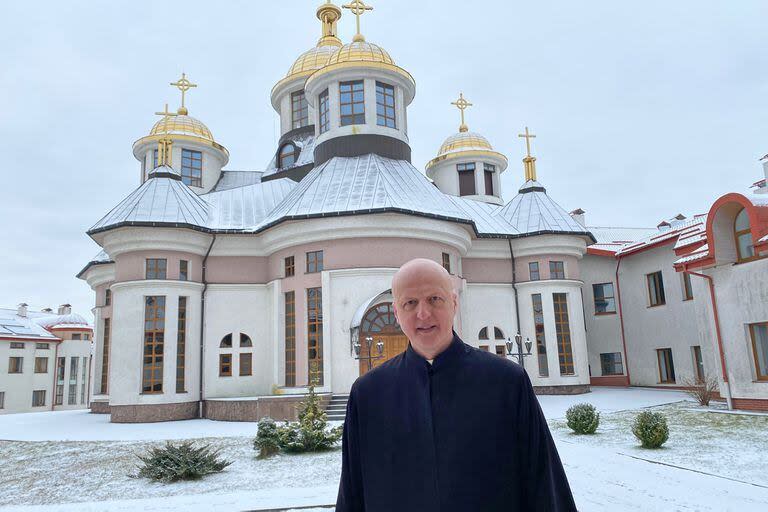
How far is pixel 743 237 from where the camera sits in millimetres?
14008

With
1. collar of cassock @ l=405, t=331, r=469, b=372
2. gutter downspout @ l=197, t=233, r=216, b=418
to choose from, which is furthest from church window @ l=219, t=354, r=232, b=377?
collar of cassock @ l=405, t=331, r=469, b=372

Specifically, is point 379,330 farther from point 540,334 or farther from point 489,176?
point 489,176

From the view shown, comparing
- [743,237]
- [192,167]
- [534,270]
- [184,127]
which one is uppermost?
[184,127]

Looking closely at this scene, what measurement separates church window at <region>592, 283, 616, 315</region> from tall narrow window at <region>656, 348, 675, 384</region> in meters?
2.63

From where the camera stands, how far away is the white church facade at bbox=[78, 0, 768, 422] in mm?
16875

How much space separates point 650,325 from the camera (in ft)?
74.0

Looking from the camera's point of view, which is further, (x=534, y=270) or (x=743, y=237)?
(x=534, y=270)

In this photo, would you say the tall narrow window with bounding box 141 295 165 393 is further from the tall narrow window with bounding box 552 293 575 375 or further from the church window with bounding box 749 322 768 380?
the church window with bounding box 749 322 768 380

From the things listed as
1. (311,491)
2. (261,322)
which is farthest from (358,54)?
(311,491)

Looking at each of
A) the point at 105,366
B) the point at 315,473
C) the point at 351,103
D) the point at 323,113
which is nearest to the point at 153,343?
the point at 105,366

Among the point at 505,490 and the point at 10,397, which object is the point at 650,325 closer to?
the point at 505,490

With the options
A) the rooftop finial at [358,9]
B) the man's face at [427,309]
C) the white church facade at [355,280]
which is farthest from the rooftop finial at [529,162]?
the man's face at [427,309]

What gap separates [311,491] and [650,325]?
753 inches

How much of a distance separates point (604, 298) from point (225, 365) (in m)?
15.8
